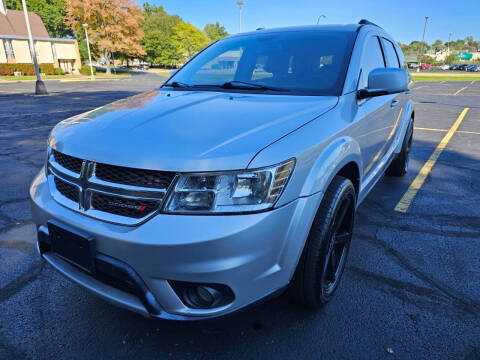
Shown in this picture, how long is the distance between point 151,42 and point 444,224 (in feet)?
237

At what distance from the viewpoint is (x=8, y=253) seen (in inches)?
114

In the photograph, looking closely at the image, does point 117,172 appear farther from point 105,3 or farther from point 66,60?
point 66,60

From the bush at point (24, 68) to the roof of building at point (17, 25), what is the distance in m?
7.29

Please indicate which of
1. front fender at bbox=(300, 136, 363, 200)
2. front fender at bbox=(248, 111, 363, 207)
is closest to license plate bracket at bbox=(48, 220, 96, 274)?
front fender at bbox=(248, 111, 363, 207)

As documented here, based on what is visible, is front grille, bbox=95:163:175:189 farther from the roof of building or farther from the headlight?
the roof of building

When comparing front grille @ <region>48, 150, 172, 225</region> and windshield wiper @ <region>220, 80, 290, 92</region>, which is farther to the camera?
→ windshield wiper @ <region>220, 80, 290, 92</region>

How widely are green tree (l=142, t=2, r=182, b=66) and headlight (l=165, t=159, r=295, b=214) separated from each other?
2856 inches

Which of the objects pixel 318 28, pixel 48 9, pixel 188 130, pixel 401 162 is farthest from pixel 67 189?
pixel 48 9

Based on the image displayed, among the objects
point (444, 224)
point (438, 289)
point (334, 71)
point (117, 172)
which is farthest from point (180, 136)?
point (444, 224)

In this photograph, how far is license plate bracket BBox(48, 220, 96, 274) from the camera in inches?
64.5

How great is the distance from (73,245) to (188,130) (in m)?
0.81

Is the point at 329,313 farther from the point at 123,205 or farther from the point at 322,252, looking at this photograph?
the point at 123,205

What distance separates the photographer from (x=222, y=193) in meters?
1.53

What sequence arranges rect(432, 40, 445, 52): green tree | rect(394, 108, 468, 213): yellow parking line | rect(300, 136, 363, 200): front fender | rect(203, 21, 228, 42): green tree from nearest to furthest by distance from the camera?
rect(300, 136, 363, 200): front fender, rect(394, 108, 468, 213): yellow parking line, rect(203, 21, 228, 42): green tree, rect(432, 40, 445, 52): green tree
